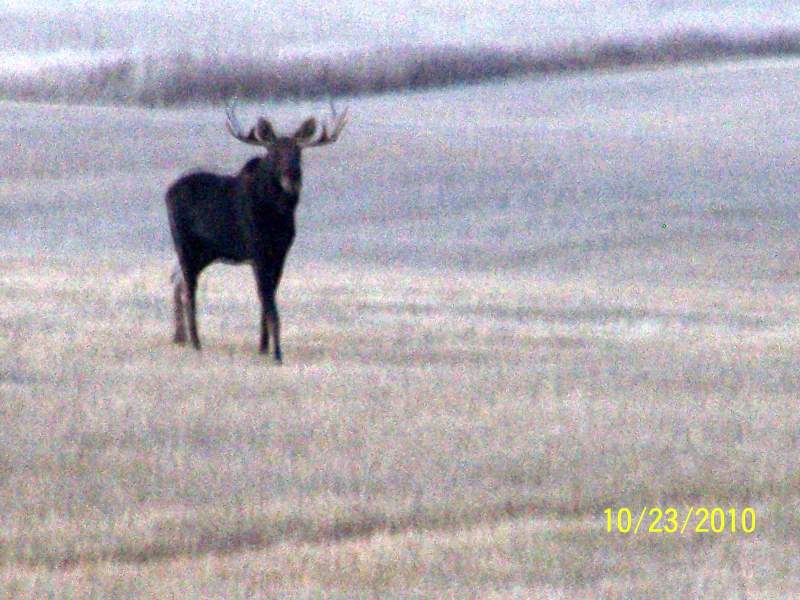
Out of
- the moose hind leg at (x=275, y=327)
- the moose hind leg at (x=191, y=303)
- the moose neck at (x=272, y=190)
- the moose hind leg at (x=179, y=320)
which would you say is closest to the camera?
the moose hind leg at (x=275, y=327)

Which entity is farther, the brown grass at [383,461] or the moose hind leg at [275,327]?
the moose hind leg at [275,327]

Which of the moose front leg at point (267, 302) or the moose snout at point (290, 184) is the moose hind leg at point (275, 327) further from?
the moose snout at point (290, 184)

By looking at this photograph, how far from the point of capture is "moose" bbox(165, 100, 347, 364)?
1206 centimetres

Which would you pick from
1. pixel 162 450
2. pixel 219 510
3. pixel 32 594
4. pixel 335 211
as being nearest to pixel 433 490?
pixel 219 510

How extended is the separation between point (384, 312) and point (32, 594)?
1178cm

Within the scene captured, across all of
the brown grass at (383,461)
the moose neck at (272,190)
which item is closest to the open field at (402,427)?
the brown grass at (383,461)

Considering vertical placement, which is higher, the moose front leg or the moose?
the moose

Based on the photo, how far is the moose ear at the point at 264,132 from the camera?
12.0 meters

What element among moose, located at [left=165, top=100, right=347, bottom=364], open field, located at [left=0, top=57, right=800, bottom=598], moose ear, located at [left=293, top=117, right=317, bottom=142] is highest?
moose ear, located at [left=293, top=117, right=317, bottom=142]

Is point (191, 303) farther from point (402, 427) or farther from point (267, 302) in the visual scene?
point (402, 427)

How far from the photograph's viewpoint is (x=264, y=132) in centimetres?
1206

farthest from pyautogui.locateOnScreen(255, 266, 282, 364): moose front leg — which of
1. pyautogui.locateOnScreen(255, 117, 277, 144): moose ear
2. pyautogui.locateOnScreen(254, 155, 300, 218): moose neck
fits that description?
pyautogui.locateOnScreen(255, 117, 277, 144): moose ear

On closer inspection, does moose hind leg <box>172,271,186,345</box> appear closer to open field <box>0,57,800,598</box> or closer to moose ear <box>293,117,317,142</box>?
open field <box>0,57,800,598</box>

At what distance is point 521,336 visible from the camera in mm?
14844
